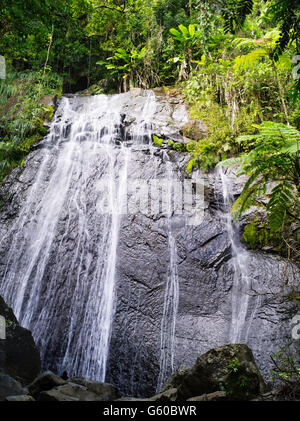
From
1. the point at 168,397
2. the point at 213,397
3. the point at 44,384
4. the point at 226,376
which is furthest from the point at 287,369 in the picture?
the point at 44,384

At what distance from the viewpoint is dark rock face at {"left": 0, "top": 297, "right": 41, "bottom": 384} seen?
4117 millimetres

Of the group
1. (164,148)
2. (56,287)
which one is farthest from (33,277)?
(164,148)

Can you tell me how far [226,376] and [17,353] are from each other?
3145 millimetres

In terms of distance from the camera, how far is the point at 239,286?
17.6 feet

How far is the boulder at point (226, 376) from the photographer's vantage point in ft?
9.54

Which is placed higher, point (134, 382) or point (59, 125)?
point (59, 125)

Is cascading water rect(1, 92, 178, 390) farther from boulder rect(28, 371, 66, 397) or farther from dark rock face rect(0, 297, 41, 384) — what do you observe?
boulder rect(28, 371, 66, 397)

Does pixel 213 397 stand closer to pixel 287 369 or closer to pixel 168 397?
pixel 168 397

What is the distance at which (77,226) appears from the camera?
21.8 ft

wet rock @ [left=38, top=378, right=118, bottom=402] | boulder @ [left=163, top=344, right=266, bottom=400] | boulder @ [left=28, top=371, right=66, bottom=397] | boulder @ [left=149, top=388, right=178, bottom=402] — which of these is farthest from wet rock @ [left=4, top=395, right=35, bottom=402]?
boulder @ [left=163, top=344, right=266, bottom=400]

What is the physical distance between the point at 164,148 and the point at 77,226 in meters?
3.06

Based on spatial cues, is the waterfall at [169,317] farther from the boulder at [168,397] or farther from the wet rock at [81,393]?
the boulder at [168,397]

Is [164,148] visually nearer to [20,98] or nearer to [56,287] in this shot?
[56,287]

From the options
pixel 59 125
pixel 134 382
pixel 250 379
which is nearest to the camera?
pixel 250 379
